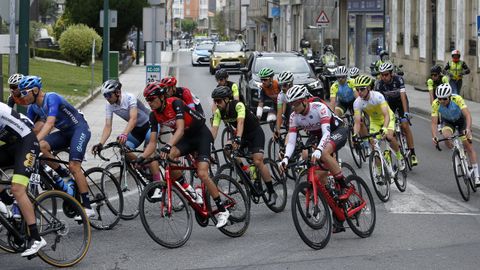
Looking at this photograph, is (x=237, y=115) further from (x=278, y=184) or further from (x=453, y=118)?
(x=453, y=118)

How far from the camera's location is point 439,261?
877 centimetres

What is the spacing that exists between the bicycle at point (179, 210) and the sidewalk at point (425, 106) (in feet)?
40.8

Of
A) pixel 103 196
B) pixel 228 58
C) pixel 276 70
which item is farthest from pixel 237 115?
pixel 228 58

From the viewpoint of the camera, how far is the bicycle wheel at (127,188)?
10789mm

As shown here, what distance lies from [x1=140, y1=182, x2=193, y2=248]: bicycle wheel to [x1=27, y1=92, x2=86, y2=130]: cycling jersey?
1415mm

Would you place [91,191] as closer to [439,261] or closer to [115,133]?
[439,261]

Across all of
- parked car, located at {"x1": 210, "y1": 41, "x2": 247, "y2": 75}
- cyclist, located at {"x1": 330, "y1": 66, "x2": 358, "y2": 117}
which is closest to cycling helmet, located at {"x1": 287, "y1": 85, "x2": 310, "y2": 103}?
cyclist, located at {"x1": 330, "y1": 66, "x2": 358, "y2": 117}

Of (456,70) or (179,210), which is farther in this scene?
(456,70)

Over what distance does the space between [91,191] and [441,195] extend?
4.84 metres

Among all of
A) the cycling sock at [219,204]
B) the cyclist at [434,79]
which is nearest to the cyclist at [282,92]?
the cycling sock at [219,204]

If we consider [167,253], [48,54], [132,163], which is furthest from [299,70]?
[48,54]

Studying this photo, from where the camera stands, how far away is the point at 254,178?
11.5 m

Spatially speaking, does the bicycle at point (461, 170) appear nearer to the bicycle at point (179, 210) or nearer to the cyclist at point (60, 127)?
the bicycle at point (179, 210)

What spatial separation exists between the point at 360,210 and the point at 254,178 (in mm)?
1766
